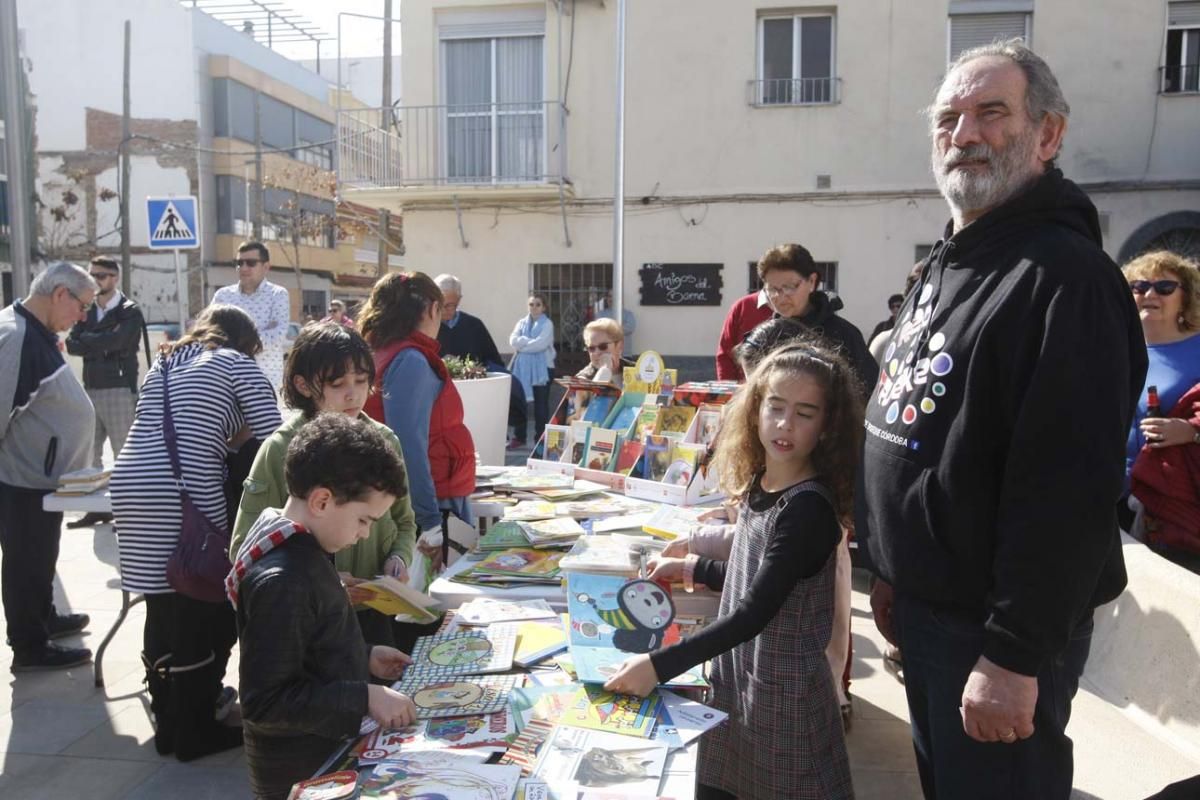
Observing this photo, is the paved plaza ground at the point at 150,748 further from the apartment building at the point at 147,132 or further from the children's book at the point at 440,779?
the apartment building at the point at 147,132

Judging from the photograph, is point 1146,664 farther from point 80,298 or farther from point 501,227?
point 501,227

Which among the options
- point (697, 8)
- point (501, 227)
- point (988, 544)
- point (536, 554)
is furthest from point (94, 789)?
point (697, 8)

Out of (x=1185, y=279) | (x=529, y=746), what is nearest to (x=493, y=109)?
(x=1185, y=279)

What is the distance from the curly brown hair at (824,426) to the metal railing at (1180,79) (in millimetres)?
10586

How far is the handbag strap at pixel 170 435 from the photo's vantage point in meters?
2.91

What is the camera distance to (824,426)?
2.07m

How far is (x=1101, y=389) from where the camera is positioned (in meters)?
1.48

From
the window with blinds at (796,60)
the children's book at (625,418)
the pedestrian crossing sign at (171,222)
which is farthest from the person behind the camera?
the window with blinds at (796,60)

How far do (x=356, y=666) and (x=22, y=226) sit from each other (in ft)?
15.3

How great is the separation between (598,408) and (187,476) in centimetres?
192

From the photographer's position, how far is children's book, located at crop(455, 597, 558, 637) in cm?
226

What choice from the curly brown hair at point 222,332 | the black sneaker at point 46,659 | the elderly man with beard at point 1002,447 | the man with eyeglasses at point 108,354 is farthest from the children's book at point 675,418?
the man with eyeglasses at point 108,354

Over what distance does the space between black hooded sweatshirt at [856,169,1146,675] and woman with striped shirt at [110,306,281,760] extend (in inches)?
84.7

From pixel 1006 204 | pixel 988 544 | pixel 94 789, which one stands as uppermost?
pixel 1006 204
